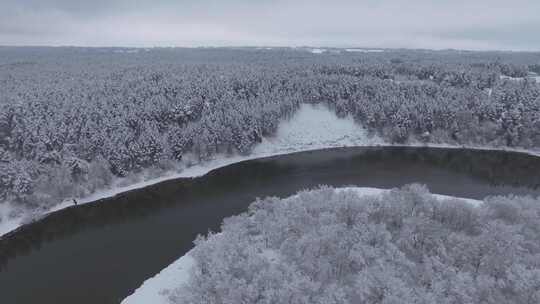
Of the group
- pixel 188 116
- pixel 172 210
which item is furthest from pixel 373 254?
pixel 188 116

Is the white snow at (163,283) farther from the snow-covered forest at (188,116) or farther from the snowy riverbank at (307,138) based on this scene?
the snowy riverbank at (307,138)

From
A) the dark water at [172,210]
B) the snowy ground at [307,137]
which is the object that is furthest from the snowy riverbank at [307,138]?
the dark water at [172,210]

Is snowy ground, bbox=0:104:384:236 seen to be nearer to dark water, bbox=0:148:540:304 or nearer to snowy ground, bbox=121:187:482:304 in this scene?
dark water, bbox=0:148:540:304

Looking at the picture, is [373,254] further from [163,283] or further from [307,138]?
[307,138]

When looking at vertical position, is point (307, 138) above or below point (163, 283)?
above

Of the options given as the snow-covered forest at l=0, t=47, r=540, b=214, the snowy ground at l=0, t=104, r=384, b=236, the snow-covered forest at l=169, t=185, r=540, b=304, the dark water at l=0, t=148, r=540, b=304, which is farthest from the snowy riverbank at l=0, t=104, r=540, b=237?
the snow-covered forest at l=169, t=185, r=540, b=304
